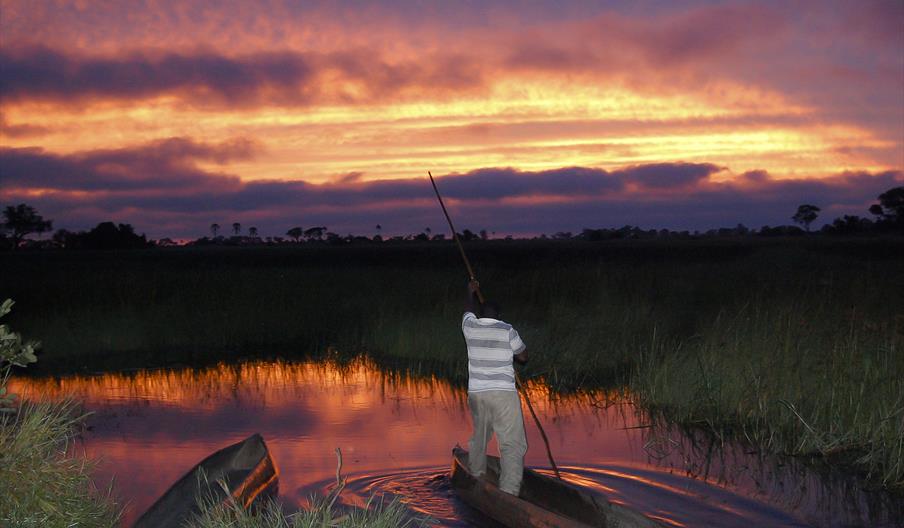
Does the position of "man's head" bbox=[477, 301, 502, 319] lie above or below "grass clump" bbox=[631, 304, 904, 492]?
above

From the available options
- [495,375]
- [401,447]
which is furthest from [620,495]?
[401,447]

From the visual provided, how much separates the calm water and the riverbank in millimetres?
664

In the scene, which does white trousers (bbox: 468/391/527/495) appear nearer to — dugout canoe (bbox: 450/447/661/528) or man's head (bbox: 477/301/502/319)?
dugout canoe (bbox: 450/447/661/528)

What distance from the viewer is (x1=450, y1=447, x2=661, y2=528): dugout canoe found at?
20.7 feet

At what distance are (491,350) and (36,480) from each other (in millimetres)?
3409

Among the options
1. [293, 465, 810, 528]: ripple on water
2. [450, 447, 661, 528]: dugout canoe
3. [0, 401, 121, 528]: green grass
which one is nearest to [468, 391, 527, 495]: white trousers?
[450, 447, 661, 528]: dugout canoe

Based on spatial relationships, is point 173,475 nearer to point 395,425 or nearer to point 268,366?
point 395,425

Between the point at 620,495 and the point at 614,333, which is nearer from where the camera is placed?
the point at 620,495

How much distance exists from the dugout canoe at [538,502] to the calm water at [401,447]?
20cm

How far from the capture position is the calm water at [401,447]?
772cm

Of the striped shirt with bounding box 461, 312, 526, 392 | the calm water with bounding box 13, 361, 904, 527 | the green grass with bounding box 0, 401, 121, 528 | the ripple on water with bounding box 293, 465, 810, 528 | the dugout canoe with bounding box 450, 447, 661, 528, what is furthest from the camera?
the calm water with bounding box 13, 361, 904, 527

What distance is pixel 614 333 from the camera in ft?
50.3

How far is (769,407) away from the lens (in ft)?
32.6

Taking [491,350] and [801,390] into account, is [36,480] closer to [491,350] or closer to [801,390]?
[491,350]
